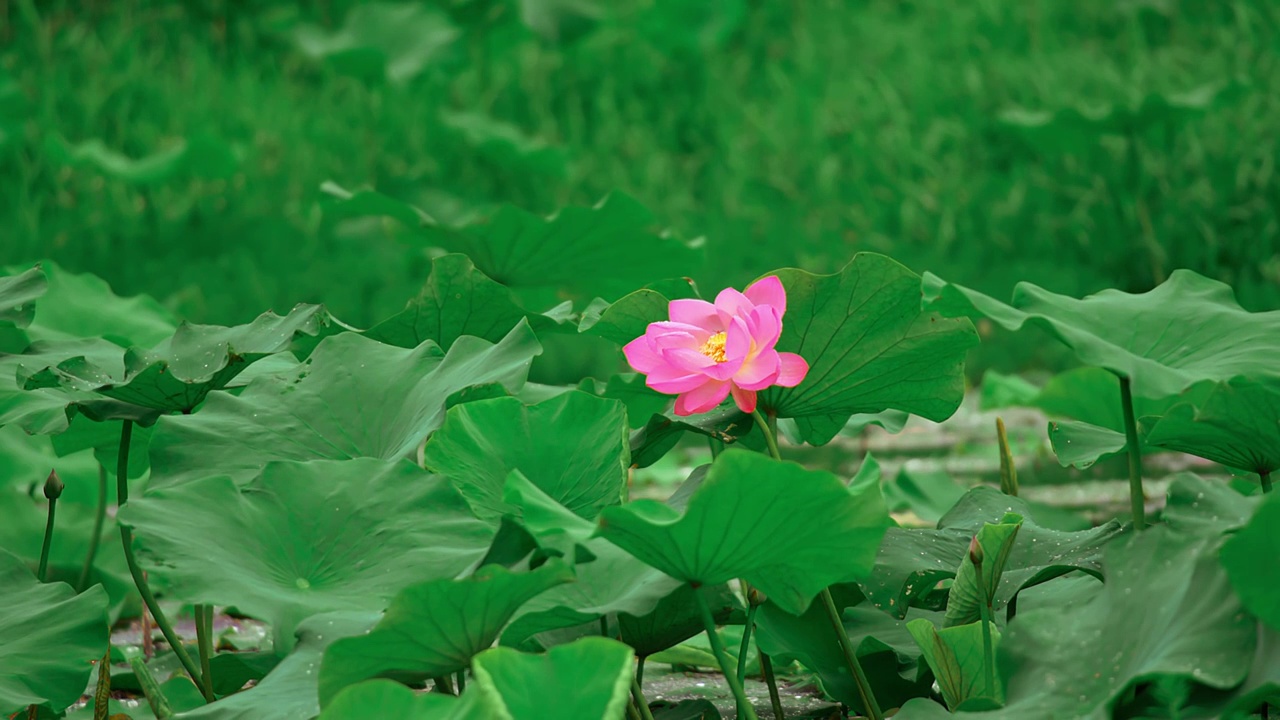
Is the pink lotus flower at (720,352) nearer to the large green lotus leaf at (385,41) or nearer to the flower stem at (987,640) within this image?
the flower stem at (987,640)

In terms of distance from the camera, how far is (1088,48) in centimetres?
403

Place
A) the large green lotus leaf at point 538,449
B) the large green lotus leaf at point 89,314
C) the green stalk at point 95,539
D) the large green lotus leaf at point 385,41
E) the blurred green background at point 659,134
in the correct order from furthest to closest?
the large green lotus leaf at point 385,41, the blurred green background at point 659,134, the large green lotus leaf at point 89,314, the green stalk at point 95,539, the large green lotus leaf at point 538,449

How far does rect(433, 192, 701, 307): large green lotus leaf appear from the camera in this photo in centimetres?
141

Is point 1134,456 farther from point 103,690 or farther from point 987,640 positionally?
point 103,690

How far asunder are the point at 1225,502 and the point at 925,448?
1649mm

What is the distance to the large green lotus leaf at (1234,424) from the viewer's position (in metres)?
0.67

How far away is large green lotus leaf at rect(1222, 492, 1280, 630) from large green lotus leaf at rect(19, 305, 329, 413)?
0.58 m

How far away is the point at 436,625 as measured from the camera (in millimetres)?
593

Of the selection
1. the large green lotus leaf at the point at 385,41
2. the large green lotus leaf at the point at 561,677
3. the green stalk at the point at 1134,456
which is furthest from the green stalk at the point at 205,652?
the large green lotus leaf at the point at 385,41

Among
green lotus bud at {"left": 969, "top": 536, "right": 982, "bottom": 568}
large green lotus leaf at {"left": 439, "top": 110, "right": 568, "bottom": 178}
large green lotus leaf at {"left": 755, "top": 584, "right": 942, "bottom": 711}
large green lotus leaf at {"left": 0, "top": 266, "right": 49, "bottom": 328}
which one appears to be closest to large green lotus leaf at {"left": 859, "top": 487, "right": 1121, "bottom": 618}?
large green lotus leaf at {"left": 755, "top": 584, "right": 942, "bottom": 711}

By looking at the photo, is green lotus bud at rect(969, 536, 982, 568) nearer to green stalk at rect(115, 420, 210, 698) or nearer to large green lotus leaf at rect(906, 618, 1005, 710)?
large green lotus leaf at rect(906, 618, 1005, 710)

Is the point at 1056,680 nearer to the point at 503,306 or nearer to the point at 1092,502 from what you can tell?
the point at 503,306

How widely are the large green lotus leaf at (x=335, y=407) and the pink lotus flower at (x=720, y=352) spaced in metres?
0.08

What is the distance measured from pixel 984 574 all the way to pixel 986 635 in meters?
0.05
